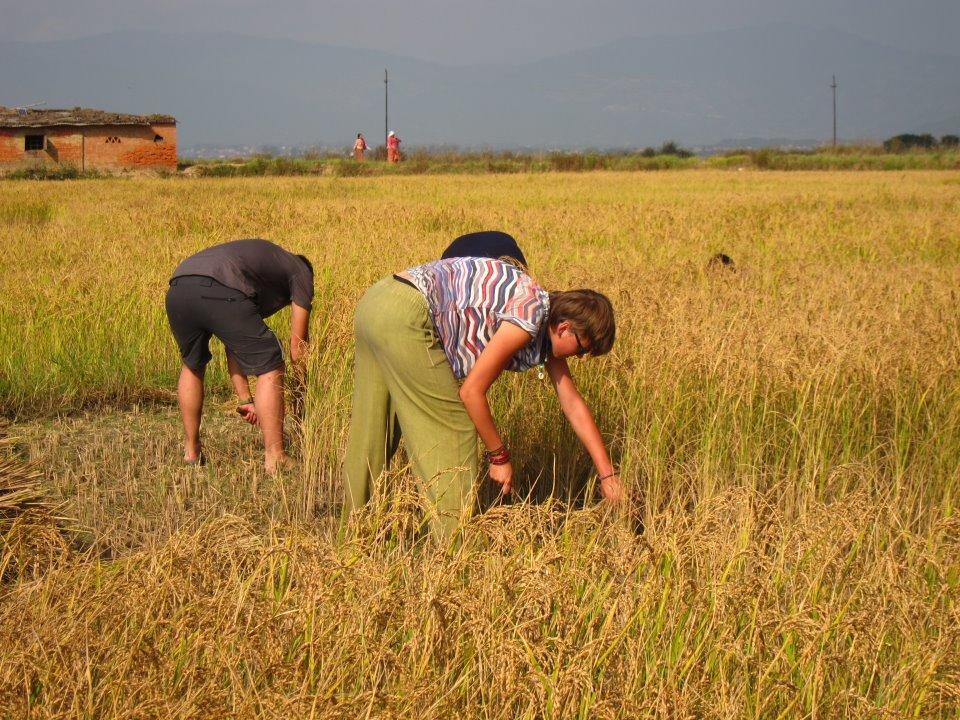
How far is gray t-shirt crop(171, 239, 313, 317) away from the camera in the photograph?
155 inches

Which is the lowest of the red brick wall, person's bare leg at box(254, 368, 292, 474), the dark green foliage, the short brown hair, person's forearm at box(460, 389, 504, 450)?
person's bare leg at box(254, 368, 292, 474)

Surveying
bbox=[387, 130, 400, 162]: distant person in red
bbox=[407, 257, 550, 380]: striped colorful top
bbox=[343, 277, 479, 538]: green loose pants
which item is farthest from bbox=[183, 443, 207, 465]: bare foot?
bbox=[387, 130, 400, 162]: distant person in red

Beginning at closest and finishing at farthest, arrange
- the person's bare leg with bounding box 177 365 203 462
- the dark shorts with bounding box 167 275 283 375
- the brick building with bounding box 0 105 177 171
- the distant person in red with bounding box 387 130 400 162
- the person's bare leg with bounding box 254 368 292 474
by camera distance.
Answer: the dark shorts with bounding box 167 275 283 375
the person's bare leg with bounding box 254 368 292 474
the person's bare leg with bounding box 177 365 203 462
the brick building with bounding box 0 105 177 171
the distant person in red with bounding box 387 130 400 162

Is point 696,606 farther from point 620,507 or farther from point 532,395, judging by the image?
point 532,395

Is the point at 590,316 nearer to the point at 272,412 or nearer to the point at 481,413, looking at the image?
the point at 481,413

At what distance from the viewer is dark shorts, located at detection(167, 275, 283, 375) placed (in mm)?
3910

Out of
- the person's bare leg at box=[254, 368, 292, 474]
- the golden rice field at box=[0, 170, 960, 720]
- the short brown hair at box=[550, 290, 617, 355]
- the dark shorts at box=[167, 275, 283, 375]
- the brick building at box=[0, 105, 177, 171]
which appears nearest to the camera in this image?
the golden rice field at box=[0, 170, 960, 720]

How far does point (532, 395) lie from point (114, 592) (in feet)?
7.57

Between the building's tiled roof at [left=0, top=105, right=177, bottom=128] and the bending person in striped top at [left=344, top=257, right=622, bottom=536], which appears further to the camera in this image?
the building's tiled roof at [left=0, top=105, right=177, bottom=128]

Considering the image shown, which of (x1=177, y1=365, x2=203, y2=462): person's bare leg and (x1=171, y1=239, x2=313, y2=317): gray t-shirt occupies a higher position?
(x1=171, y1=239, x2=313, y2=317): gray t-shirt

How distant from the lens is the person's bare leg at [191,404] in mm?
4141

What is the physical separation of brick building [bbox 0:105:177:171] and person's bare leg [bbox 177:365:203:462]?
25149 mm

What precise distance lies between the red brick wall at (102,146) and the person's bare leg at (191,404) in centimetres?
2520

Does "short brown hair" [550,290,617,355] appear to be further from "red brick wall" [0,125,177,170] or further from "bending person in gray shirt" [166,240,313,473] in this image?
"red brick wall" [0,125,177,170]
